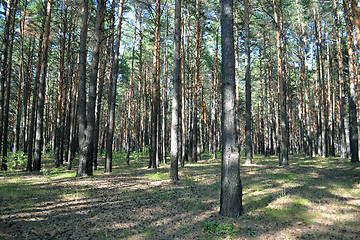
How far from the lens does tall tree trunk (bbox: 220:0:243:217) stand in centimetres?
561

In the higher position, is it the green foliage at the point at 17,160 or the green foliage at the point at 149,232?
the green foliage at the point at 17,160

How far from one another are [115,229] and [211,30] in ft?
74.5

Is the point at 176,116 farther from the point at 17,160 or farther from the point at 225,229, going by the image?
the point at 17,160

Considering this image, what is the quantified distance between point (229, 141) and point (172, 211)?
2660mm

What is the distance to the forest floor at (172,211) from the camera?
4.79m

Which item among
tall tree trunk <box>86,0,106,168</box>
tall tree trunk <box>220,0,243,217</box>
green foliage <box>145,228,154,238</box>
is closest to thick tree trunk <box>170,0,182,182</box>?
tall tree trunk <box>86,0,106,168</box>

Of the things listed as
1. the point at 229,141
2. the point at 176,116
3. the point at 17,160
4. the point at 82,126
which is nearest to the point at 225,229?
the point at 229,141

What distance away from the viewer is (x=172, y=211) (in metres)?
6.33

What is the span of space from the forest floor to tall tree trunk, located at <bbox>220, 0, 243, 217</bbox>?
0.40m

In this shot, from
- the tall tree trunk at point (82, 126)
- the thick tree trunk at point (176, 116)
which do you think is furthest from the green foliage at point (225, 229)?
the tall tree trunk at point (82, 126)

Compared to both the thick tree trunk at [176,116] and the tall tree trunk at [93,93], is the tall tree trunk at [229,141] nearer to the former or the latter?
the thick tree trunk at [176,116]

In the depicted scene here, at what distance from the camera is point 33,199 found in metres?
6.84

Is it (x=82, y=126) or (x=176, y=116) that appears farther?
(x=82, y=126)

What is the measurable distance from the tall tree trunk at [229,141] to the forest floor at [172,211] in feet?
1.30
